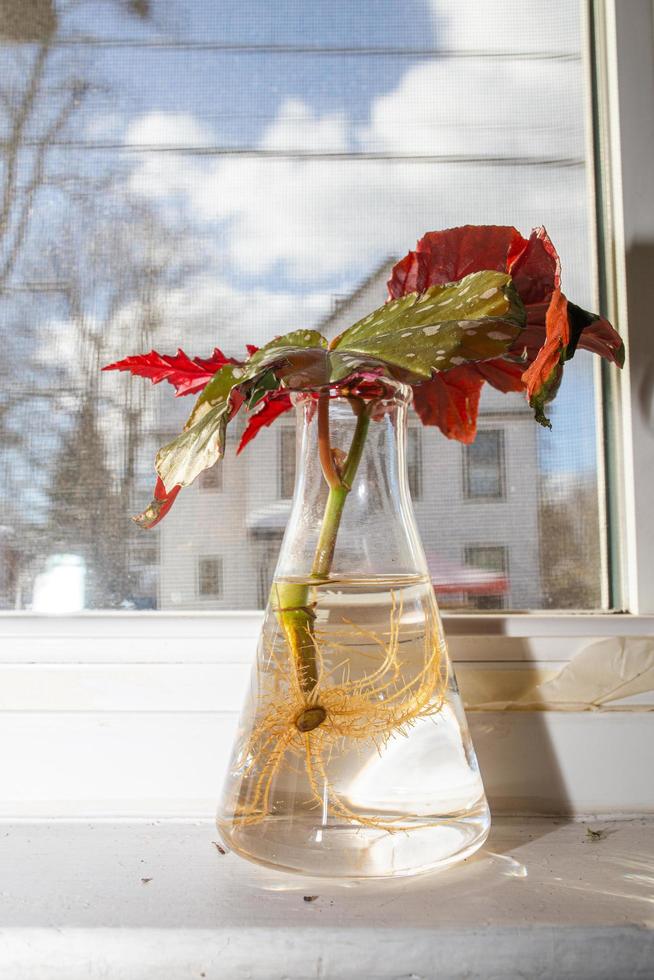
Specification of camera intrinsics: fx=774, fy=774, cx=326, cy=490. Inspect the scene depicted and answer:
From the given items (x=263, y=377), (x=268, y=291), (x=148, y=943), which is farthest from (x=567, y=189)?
(x=148, y=943)

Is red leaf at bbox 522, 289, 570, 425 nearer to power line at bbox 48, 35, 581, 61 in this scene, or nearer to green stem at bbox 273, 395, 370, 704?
green stem at bbox 273, 395, 370, 704

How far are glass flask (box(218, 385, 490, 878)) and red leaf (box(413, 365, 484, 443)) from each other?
0.05 meters

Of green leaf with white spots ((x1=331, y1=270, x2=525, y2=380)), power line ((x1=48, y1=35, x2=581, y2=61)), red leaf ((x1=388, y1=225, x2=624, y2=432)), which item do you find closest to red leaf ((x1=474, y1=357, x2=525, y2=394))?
red leaf ((x1=388, y1=225, x2=624, y2=432))

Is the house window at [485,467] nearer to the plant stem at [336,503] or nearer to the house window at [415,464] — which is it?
the house window at [415,464]

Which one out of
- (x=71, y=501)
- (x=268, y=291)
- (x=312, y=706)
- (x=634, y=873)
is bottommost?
(x=634, y=873)

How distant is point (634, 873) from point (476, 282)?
Answer: 1.19ft

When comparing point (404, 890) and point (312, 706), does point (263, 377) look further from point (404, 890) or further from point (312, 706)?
point (404, 890)

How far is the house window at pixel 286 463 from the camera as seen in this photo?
64cm

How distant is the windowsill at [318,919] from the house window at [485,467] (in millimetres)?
273

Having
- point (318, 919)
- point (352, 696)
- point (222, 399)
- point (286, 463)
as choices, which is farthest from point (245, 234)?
point (318, 919)

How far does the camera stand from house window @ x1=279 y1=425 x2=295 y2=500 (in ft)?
2.10

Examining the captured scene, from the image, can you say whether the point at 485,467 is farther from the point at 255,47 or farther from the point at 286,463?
the point at 255,47

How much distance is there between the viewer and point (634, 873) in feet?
1.54

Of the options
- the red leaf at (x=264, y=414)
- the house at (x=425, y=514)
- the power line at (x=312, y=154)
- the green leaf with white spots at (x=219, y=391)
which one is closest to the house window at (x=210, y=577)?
the house at (x=425, y=514)
